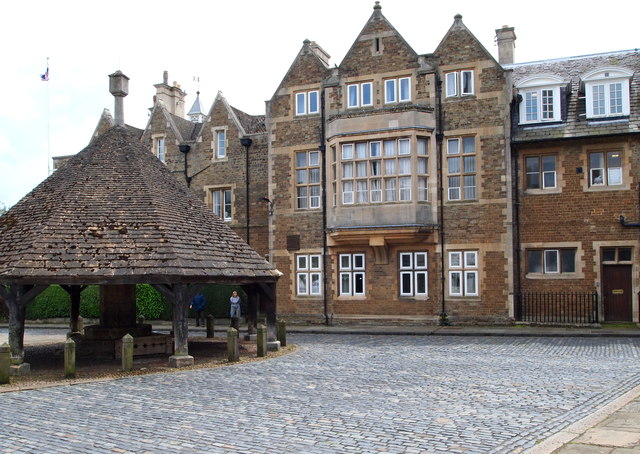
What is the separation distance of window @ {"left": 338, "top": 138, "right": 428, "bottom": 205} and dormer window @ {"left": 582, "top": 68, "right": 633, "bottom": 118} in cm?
628

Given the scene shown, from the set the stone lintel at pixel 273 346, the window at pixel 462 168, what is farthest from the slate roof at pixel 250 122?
the stone lintel at pixel 273 346

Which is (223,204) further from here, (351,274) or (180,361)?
(180,361)

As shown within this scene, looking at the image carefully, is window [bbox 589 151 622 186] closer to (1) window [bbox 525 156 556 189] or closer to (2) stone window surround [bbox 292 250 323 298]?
(1) window [bbox 525 156 556 189]

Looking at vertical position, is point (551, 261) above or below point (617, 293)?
above

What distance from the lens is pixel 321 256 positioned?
2753cm

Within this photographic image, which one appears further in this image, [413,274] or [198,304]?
[198,304]

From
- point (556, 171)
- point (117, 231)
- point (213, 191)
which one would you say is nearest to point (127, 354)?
point (117, 231)

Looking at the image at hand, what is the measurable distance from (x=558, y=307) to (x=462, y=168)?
6179 mm

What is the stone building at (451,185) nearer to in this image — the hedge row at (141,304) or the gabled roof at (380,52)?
the gabled roof at (380,52)

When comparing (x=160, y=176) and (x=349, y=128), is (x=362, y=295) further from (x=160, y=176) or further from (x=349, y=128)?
(x=160, y=176)

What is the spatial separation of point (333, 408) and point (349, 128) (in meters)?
17.7

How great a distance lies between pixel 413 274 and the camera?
2602 centimetres

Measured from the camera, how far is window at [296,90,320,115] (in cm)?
2807

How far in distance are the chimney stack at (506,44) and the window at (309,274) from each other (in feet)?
42.3
